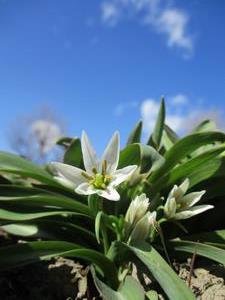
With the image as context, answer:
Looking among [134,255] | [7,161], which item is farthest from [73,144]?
[134,255]

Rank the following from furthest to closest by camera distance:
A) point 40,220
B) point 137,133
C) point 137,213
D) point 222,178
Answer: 1. point 137,133
2. point 222,178
3. point 40,220
4. point 137,213

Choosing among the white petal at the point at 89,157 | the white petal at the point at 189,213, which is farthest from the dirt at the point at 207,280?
the white petal at the point at 89,157

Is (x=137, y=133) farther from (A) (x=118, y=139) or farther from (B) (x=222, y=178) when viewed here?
(A) (x=118, y=139)

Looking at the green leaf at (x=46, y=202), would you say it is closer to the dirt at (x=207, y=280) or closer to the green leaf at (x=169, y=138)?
the dirt at (x=207, y=280)

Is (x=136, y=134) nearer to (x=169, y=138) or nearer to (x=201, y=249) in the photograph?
(x=169, y=138)

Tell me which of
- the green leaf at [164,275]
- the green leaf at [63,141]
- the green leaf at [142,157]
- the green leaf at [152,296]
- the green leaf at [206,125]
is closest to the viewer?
the green leaf at [164,275]

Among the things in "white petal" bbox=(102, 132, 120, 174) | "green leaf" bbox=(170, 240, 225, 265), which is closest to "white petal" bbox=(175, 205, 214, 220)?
"green leaf" bbox=(170, 240, 225, 265)
